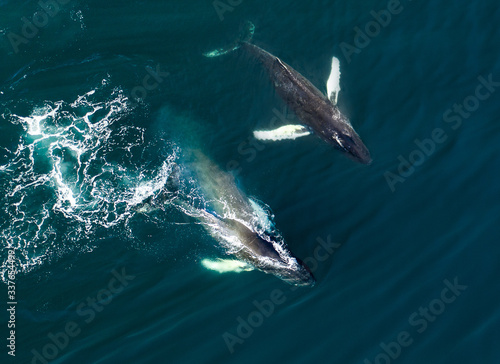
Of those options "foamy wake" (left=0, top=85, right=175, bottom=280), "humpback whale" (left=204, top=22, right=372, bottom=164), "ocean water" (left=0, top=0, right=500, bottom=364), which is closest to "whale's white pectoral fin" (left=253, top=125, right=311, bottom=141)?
"humpback whale" (left=204, top=22, right=372, bottom=164)

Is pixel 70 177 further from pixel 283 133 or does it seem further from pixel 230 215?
pixel 283 133

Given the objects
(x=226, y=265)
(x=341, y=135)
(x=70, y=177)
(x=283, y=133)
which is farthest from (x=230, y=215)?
(x=70, y=177)

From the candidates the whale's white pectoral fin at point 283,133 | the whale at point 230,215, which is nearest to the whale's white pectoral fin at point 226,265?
the whale at point 230,215

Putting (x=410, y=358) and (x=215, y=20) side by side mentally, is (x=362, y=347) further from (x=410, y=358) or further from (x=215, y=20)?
(x=215, y=20)

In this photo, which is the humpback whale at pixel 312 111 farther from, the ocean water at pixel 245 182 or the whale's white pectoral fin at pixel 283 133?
the ocean water at pixel 245 182

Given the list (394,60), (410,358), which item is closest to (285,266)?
(410,358)

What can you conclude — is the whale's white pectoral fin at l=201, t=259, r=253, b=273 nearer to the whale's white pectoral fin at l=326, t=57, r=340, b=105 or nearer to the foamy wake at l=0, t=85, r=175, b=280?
the foamy wake at l=0, t=85, r=175, b=280
